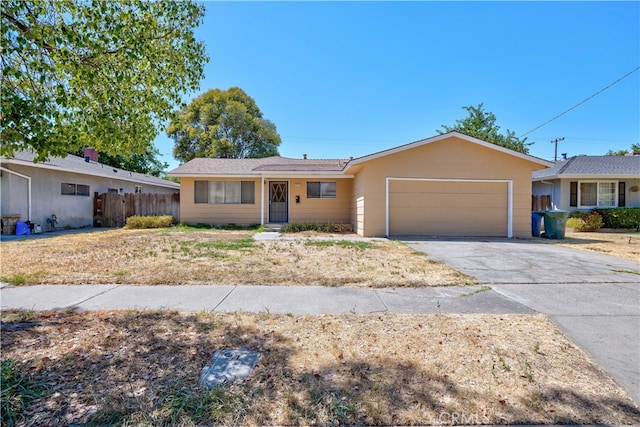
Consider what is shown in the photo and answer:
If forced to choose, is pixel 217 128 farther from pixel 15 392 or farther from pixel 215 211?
pixel 15 392

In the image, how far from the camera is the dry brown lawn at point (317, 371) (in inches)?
77.3

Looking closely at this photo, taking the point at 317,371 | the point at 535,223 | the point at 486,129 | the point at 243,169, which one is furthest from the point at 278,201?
the point at 486,129

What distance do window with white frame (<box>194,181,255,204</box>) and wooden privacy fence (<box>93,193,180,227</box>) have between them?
10.3 ft

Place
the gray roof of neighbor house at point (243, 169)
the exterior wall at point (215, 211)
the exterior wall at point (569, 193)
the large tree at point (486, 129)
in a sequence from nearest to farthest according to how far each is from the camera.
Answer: the gray roof of neighbor house at point (243, 169) → the exterior wall at point (215, 211) → the exterior wall at point (569, 193) → the large tree at point (486, 129)

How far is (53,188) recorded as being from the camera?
542 inches

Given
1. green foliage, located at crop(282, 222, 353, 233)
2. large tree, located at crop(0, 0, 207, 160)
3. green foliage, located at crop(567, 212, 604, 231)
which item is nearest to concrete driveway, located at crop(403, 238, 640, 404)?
green foliage, located at crop(282, 222, 353, 233)

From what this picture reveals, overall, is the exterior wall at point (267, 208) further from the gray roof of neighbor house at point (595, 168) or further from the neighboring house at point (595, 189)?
the neighboring house at point (595, 189)

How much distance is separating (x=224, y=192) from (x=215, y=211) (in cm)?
105

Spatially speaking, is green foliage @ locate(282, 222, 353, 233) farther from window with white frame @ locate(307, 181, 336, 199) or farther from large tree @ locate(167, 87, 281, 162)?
large tree @ locate(167, 87, 281, 162)

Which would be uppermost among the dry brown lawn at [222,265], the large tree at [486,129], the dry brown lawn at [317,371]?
the large tree at [486,129]

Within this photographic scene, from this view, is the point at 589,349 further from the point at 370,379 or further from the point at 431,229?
the point at 431,229

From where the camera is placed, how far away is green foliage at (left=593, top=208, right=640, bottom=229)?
15047mm

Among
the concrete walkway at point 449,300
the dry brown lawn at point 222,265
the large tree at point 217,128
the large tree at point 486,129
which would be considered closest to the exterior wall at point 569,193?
the large tree at point 486,129

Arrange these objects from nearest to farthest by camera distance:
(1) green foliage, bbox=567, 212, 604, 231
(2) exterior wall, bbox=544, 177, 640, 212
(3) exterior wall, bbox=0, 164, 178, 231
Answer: (3) exterior wall, bbox=0, 164, 178, 231
(1) green foliage, bbox=567, 212, 604, 231
(2) exterior wall, bbox=544, 177, 640, 212
